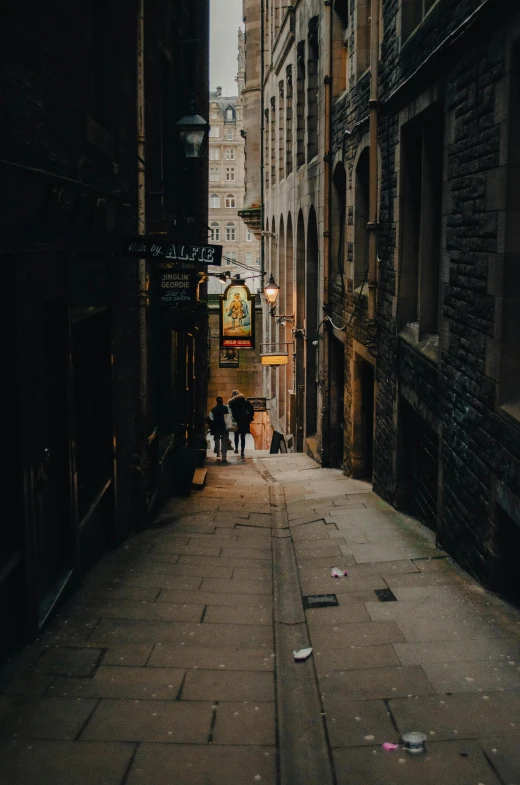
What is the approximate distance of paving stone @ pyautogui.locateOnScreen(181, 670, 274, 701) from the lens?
18.2 ft

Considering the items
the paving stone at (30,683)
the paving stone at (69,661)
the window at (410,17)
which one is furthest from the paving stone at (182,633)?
the window at (410,17)

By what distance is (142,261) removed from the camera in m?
10.2

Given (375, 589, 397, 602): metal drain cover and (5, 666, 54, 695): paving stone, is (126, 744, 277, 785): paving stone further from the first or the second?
(375, 589, 397, 602): metal drain cover

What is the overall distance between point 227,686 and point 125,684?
695mm

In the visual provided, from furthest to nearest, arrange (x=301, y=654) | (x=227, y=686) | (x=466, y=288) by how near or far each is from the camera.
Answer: (x=466, y=288) < (x=301, y=654) < (x=227, y=686)

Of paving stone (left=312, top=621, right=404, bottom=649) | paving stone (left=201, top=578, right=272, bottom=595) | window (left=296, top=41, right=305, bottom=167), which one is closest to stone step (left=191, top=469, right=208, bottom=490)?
paving stone (left=201, top=578, right=272, bottom=595)

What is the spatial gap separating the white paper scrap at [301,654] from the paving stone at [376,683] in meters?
0.35

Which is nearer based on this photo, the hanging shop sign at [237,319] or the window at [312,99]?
the window at [312,99]

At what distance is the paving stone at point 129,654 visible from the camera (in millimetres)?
6047

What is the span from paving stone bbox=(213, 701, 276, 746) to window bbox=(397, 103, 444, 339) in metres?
5.56

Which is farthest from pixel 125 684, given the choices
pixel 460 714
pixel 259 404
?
pixel 259 404

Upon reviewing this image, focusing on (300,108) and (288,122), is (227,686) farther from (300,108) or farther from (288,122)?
(288,122)

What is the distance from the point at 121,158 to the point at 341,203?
26.6 feet

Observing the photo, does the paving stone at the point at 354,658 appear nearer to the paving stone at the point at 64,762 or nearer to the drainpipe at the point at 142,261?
the paving stone at the point at 64,762
